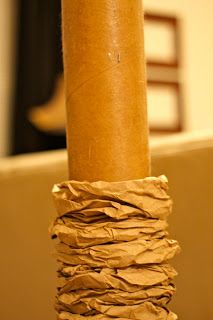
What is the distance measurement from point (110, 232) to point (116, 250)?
0.06 ft

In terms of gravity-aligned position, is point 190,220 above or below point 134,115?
below

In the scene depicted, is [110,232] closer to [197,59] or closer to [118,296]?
[118,296]

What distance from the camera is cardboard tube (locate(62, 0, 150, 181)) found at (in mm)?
581

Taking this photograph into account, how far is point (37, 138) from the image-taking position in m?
2.48

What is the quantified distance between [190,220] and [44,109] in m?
1.72

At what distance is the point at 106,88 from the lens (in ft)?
1.91

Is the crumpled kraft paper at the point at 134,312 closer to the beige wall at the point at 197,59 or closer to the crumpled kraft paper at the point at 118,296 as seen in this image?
the crumpled kraft paper at the point at 118,296

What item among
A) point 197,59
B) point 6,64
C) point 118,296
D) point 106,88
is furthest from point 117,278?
point 197,59

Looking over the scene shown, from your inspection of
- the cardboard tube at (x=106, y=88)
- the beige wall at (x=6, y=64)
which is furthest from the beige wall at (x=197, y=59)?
the cardboard tube at (x=106, y=88)

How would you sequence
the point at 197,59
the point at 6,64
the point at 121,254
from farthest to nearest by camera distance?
the point at 197,59 → the point at 6,64 → the point at 121,254

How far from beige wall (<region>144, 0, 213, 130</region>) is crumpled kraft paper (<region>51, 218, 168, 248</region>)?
101 inches

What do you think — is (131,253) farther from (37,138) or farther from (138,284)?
(37,138)

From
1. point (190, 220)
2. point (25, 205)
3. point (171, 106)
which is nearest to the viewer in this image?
point (190, 220)

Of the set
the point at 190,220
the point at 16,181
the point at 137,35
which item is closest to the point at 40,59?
the point at 16,181
